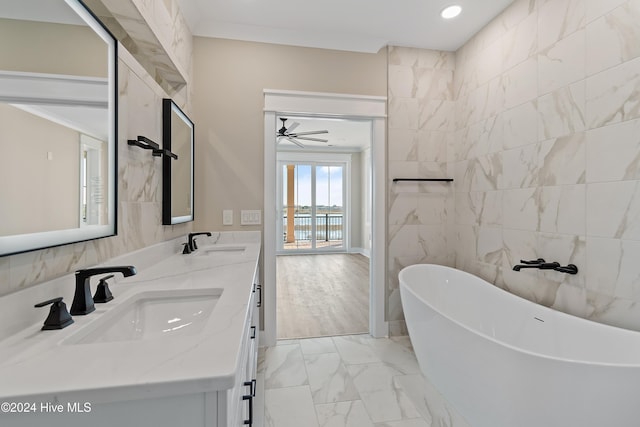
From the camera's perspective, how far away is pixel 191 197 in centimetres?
224

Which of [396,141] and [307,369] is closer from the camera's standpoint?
[307,369]

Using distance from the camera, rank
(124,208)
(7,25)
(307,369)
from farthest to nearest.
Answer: (307,369)
(124,208)
(7,25)

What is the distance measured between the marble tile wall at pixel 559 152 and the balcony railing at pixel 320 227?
4830 mm

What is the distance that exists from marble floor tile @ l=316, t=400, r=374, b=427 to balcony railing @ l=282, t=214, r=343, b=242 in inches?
215

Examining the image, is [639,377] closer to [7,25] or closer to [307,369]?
[307,369]

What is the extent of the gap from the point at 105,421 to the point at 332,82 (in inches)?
104

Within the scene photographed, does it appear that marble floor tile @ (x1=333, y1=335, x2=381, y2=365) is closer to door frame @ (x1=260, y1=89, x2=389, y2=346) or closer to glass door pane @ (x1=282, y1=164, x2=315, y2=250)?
door frame @ (x1=260, y1=89, x2=389, y2=346)

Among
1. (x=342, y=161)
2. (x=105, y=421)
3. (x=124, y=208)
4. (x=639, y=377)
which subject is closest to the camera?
(x=105, y=421)

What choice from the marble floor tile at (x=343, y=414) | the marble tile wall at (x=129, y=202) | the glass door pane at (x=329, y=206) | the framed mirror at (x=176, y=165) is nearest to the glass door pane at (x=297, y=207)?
the glass door pane at (x=329, y=206)

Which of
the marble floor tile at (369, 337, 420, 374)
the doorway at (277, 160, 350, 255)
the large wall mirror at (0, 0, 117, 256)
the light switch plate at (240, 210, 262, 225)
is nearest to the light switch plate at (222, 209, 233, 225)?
the light switch plate at (240, 210, 262, 225)

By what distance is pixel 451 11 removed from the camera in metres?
2.18

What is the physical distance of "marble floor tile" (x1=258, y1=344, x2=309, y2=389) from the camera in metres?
1.97

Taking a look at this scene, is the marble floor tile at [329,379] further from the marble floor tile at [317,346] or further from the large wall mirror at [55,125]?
the large wall mirror at [55,125]

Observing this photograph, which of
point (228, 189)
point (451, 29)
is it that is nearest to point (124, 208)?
point (228, 189)
